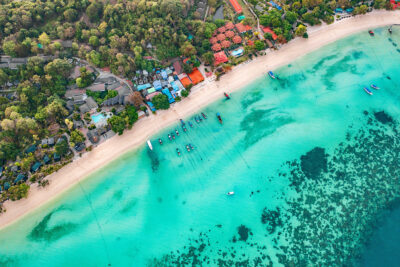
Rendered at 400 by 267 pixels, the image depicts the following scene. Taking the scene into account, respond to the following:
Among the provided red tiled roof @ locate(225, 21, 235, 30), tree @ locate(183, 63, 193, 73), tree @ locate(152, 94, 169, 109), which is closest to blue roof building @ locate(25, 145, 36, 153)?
tree @ locate(152, 94, 169, 109)

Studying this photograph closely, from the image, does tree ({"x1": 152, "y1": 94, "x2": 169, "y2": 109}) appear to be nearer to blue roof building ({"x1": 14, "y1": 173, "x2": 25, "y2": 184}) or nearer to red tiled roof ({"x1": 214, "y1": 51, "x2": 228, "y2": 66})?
red tiled roof ({"x1": 214, "y1": 51, "x2": 228, "y2": 66})

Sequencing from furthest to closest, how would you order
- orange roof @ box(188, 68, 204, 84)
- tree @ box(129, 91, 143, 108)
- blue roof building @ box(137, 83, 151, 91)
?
orange roof @ box(188, 68, 204, 84)
blue roof building @ box(137, 83, 151, 91)
tree @ box(129, 91, 143, 108)

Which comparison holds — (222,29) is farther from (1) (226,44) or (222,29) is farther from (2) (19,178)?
(2) (19,178)

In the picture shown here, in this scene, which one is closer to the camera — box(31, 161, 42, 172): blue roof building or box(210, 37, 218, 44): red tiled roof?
box(31, 161, 42, 172): blue roof building

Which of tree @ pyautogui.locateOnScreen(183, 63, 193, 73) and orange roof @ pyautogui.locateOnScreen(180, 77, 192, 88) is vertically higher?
tree @ pyautogui.locateOnScreen(183, 63, 193, 73)

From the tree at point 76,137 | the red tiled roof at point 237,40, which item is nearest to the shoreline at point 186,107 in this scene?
the tree at point 76,137

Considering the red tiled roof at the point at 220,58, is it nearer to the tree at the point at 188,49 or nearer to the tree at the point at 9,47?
the tree at the point at 188,49
